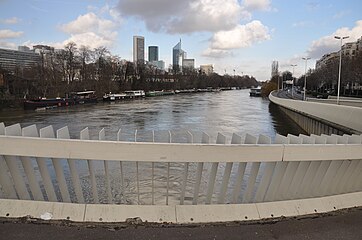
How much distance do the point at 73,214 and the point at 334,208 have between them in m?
3.11

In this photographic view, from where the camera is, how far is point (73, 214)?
11.5ft

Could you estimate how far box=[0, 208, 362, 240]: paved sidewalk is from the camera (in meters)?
3.13

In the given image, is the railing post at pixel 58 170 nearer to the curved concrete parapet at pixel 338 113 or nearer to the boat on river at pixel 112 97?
the curved concrete parapet at pixel 338 113

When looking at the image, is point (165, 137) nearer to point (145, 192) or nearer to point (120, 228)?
point (120, 228)

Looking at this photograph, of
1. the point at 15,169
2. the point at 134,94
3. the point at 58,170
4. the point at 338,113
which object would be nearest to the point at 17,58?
the point at 134,94

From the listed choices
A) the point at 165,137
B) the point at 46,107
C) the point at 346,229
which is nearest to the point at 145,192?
the point at 165,137

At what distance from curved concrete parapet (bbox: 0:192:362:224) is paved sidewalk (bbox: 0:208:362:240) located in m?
0.11

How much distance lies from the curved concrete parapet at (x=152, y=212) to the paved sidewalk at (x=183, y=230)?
11 cm

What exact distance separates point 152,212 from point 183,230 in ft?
1.54

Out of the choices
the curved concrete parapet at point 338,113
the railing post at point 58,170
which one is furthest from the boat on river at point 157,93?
the railing post at point 58,170

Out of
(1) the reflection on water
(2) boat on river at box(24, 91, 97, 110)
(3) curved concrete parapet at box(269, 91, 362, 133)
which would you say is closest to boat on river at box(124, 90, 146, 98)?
(2) boat on river at box(24, 91, 97, 110)

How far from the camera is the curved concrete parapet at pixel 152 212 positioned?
3.47 meters

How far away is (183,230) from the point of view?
3295 millimetres

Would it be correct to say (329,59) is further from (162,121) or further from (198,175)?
(198,175)
